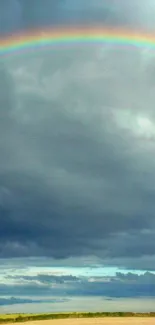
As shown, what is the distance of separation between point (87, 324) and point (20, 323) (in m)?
15.1

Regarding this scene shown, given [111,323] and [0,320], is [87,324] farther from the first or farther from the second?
[0,320]

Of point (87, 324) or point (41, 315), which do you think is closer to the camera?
point (87, 324)

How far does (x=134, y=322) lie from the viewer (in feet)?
327

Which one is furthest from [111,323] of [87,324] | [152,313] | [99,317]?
[152,313]

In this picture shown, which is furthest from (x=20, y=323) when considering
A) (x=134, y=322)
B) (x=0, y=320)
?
(x=134, y=322)

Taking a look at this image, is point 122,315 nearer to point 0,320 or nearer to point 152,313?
point 152,313

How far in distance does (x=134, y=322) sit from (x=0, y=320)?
27614 millimetres

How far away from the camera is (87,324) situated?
9588cm

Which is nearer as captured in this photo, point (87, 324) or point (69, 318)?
point (87, 324)

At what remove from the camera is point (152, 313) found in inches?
4688

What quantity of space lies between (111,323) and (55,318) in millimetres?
19428

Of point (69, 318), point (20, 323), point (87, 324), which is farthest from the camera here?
point (69, 318)

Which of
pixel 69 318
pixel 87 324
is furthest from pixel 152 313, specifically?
pixel 87 324

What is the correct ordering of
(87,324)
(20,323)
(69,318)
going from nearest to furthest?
1. (87,324)
2. (20,323)
3. (69,318)
